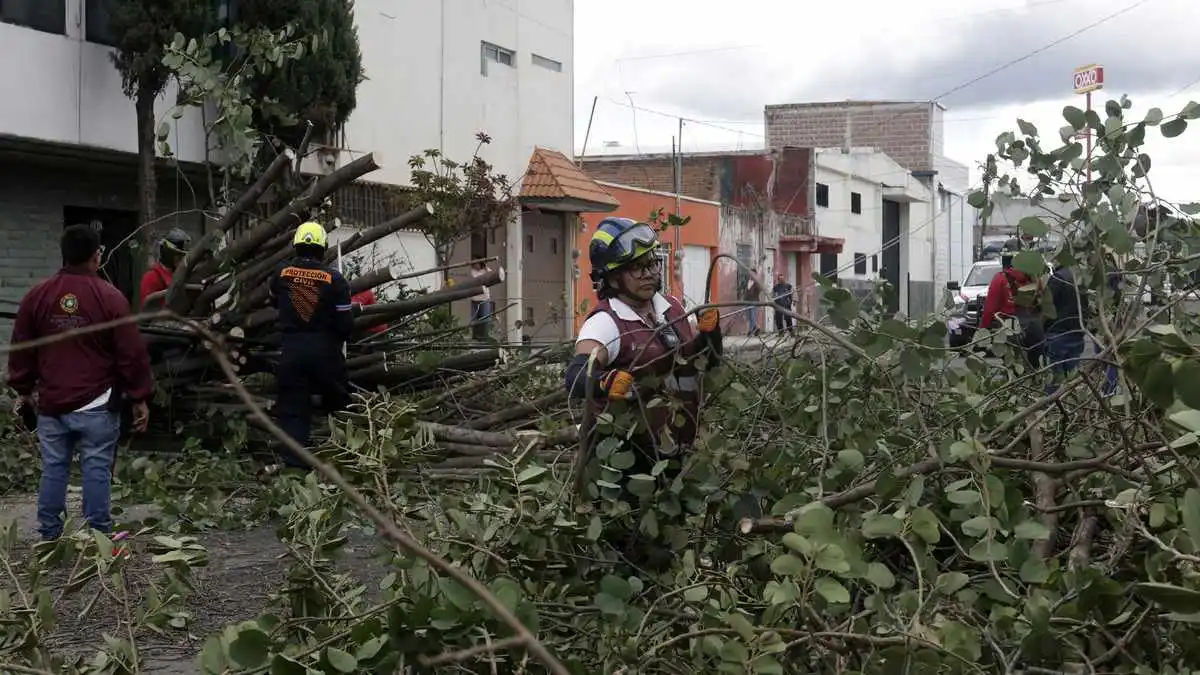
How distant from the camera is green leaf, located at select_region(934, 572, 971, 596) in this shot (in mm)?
2615

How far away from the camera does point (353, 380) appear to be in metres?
8.05

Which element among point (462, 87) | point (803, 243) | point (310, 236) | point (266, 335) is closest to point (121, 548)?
point (310, 236)

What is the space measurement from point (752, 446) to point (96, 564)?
2.15m

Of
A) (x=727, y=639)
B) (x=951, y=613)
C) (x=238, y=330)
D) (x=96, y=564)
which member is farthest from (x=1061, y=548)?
(x=238, y=330)

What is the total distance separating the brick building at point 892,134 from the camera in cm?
4672

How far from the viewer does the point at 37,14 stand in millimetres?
12914

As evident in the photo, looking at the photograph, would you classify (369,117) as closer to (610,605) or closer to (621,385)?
(621,385)

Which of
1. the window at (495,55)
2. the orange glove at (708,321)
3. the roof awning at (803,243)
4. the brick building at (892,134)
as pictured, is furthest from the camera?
the brick building at (892,134)

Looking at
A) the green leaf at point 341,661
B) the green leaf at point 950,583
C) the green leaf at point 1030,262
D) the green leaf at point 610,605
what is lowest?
the green leaf at point 341,661

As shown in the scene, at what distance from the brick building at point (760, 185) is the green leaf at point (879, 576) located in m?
32.1

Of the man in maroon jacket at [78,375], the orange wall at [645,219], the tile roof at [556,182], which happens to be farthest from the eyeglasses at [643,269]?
the tile roof at [556,182]

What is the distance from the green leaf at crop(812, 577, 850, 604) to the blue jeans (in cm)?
440

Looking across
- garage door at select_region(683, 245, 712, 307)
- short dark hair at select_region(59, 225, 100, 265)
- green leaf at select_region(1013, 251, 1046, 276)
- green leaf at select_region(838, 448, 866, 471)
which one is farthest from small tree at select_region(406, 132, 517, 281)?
green leaf at select_region(838, 448, 866, 471)

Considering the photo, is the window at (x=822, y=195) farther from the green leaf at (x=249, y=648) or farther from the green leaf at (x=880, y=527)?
the green leaf at (x=249, y=648)
